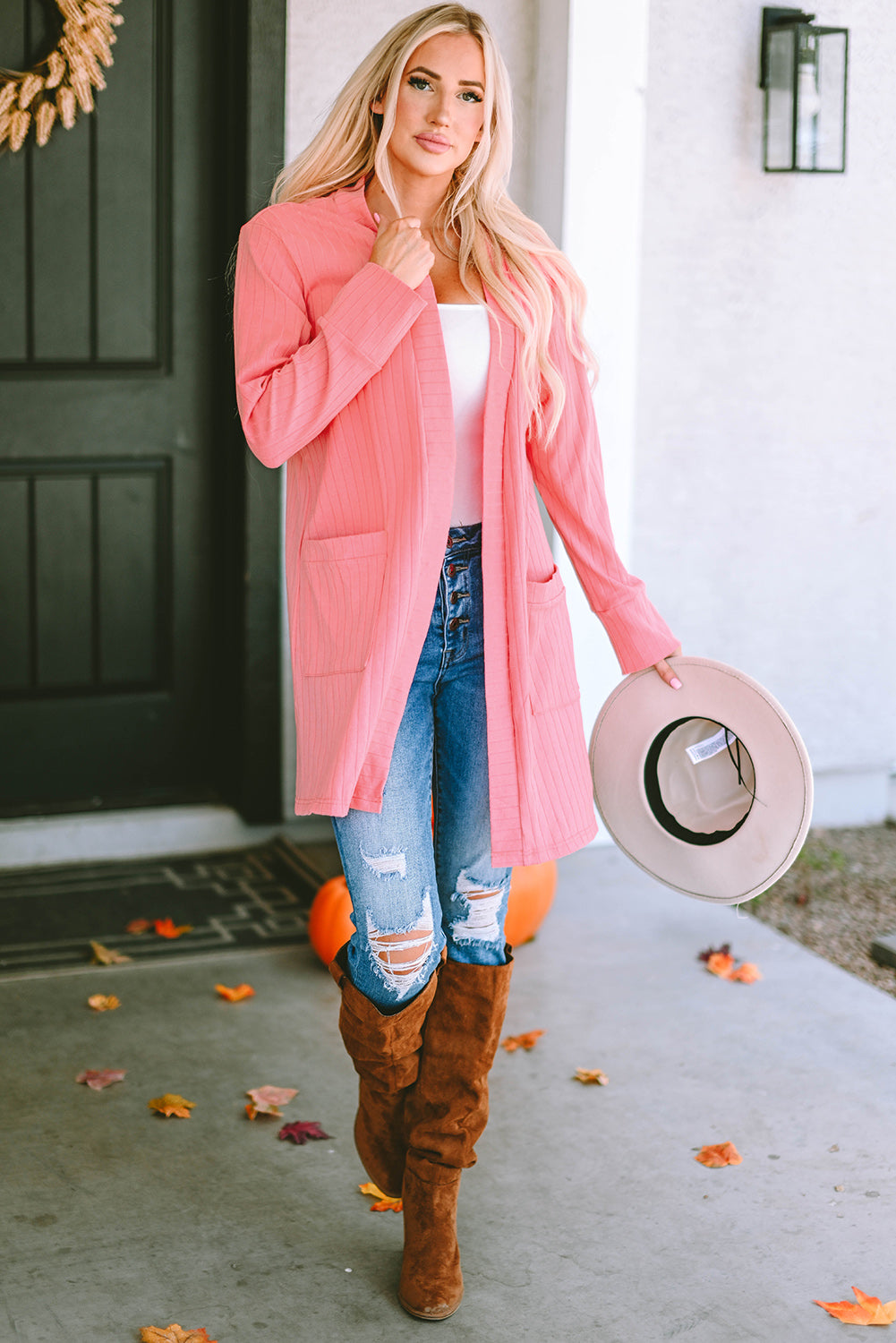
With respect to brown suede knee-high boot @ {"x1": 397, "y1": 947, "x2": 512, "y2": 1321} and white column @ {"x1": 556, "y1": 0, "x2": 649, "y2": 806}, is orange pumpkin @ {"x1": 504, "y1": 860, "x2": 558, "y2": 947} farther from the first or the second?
brown suede knee-high boot @ {"x1": 397, "y1": 947, "x2": 512, "y2": 1321}

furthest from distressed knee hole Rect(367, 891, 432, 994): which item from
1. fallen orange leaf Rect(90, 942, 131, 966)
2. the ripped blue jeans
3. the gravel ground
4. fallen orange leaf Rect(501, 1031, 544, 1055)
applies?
the gravel ground

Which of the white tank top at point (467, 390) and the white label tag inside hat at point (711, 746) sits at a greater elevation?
the white tank top at point (467, 390)

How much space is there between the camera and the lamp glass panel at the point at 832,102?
13.4 feet

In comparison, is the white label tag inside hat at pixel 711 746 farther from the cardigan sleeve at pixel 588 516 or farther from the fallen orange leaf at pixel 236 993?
the fallen orange leaf at pixel 236 993

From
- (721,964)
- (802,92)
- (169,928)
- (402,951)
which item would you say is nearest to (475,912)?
(402,951)

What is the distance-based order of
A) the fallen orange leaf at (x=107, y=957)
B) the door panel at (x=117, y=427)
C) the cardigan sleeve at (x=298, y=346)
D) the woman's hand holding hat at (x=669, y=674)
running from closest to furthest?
the cardigan sleeve at (x=298, y=346) → the woman's hand holding hat at (x=669, y=674) → the fallen orange leaf at (x=107, y=957) → the door panel at (x=117, y=427)

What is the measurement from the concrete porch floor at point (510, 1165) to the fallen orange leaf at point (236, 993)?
0.09ft

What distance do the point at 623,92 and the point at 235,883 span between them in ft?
7.82

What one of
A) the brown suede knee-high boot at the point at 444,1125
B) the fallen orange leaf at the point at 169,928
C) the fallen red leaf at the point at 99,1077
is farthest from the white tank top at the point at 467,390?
the fallen orange leaf at the point at 169,928

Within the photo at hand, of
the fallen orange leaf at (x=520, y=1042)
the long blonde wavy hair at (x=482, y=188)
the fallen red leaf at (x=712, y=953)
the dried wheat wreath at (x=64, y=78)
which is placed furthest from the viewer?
the dried wheat wreath at (x=64, y=78)

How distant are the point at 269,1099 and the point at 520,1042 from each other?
56cm

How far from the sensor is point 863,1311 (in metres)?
2.17

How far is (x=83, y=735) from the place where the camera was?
13.4ft

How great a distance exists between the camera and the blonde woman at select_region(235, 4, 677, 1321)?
6.48 feet
